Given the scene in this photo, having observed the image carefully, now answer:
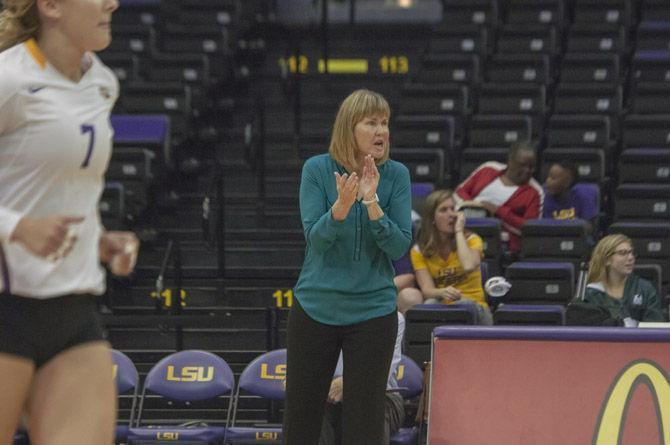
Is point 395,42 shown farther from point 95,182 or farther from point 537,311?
point 95,182

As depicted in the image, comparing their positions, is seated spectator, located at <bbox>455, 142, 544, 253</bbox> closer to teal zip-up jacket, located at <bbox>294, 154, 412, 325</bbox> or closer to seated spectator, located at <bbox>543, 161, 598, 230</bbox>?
seated spectator, located at <bbox>543, 161, 598, 230</bbox>

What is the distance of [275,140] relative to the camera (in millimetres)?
13547

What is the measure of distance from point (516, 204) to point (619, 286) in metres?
2.13

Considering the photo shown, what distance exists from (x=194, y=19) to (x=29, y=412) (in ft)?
39.6

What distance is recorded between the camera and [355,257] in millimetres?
5371

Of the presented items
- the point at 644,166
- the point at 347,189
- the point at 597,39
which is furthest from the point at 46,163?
the point at 597,39

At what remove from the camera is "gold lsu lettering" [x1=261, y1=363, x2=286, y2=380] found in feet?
25.4

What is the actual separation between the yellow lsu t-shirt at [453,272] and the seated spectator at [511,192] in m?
1.39

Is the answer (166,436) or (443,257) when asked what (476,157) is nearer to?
(443,257)

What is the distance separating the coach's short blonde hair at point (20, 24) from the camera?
3.46 m

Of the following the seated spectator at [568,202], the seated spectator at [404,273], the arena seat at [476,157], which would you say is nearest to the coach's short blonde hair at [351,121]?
the seated spectator at [404,273]

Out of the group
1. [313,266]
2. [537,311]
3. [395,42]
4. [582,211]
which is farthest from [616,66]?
[313,266]

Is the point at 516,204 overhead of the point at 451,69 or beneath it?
beneath

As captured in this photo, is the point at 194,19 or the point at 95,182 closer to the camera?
the point at 95,182
